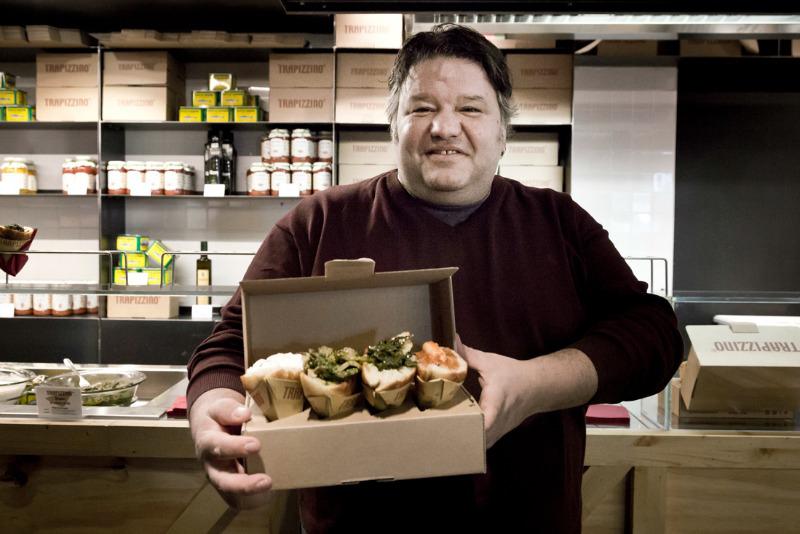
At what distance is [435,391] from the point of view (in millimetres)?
728

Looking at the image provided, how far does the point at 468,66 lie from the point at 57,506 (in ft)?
4.68

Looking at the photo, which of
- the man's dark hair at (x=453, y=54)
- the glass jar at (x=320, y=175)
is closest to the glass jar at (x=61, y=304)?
the glass jar at (x=320, y=175)

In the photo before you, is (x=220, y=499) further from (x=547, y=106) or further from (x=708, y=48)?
(x=708, y=48)

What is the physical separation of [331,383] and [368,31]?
2.99 metres

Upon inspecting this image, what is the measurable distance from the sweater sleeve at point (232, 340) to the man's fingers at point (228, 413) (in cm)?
15

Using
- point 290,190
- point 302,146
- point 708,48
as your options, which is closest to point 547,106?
point 708,48

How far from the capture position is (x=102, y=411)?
→ 4.90ft

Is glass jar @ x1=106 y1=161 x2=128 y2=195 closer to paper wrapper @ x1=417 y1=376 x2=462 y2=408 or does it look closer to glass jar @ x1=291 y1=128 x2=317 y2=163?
glass jar @ x1=291 y1=128 x2=317 y2=163

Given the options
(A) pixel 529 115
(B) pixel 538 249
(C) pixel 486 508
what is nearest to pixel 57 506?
(C) pixel 486 508

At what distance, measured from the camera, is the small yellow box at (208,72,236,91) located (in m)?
3.51

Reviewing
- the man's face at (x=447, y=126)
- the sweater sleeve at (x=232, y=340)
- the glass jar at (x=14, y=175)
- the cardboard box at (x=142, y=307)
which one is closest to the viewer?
the sweater sleeve at (x=232, y=340)

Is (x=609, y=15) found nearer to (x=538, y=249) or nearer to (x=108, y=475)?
(x=538, y=249)

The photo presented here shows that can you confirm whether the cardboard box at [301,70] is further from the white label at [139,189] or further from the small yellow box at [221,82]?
the white label at [139,189]

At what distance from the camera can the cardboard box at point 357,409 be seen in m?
0.69
